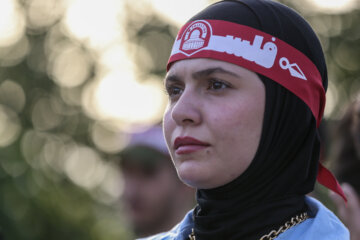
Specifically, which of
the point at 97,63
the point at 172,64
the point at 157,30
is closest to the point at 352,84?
the point at 157,30

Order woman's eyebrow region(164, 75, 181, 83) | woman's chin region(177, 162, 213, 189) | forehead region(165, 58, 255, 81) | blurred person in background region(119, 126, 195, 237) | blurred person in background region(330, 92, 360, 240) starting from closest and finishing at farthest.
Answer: woman's chin region(177, 162, 213, 189)
forehead region(165, 58, 255, 81)
woman's eyebrow region(164, 75, 181, 83)
blurred person in background region(330, 92, 360, 240)
blurred person in background region(119, 126, 195, 237)

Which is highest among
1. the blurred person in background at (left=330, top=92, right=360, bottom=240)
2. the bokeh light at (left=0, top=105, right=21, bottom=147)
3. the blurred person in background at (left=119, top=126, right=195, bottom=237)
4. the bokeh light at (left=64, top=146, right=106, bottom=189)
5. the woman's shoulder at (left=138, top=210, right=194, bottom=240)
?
the woman's shoulder at (left=138, top=210, right=194, bottom=240)

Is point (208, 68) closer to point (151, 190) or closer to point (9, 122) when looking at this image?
point (151, 190)

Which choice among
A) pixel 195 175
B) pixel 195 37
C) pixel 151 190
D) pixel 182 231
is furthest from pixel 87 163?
pixel 195 175

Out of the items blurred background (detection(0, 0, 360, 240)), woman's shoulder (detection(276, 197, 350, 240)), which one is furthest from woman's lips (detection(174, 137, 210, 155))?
blurred background (detection(0, 0, 360, 240))

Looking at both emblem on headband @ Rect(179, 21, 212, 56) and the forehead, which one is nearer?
the forehead

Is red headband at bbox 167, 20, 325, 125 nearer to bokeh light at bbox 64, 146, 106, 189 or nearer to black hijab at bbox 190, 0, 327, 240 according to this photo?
black hijab at bbox 190, 0, 327, 240

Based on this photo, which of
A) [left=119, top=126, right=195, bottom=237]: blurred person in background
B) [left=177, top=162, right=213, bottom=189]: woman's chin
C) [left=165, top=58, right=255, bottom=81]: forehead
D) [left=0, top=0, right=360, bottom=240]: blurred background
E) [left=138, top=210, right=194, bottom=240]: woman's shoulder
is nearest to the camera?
[left=177, top=162, right=213, bottom=189]: woman's chin

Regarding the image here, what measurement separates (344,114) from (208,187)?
1.82 m

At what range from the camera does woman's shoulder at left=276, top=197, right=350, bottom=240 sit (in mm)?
3057

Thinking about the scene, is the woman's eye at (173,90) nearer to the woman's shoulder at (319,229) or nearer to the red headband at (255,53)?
the red headband at (255,53)

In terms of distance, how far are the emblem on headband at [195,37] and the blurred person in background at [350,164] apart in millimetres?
1426

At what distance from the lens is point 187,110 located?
299 cm

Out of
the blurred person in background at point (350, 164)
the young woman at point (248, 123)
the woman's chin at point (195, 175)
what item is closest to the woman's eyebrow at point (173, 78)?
the young woman at point (248, 123)
